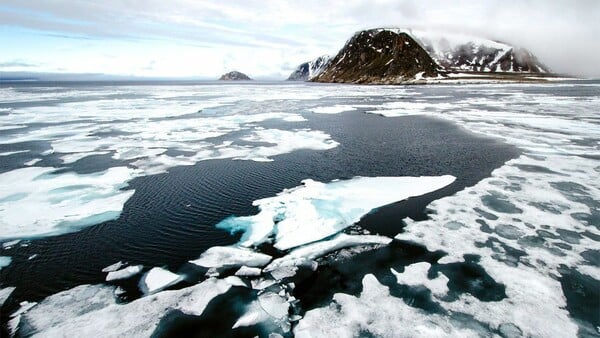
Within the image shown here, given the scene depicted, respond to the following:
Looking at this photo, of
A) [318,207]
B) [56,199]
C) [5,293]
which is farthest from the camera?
[56,199]

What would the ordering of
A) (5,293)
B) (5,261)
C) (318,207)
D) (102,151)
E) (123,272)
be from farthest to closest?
1. (102,151)
2. (318,207)
3. (5,261)
4. (123,272)
5. (5,293)

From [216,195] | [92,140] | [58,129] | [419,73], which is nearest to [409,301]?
[216,195]

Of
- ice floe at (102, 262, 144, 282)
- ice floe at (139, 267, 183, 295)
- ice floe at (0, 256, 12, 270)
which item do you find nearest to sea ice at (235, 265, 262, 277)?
ice floe at (139, 267, 183, 295)

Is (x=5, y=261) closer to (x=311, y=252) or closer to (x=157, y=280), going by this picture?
(x=157, y=280)

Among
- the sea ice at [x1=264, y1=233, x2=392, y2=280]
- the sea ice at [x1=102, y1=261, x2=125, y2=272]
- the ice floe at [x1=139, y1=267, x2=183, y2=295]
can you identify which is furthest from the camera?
the sea ice at [x1=102, y1=261, x2=125, y2=272]

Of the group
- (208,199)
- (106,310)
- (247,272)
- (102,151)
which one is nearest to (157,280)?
(106,310)

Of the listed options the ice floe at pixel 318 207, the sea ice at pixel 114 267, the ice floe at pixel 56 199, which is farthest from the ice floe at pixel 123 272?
the ice floe at pixel 56 199

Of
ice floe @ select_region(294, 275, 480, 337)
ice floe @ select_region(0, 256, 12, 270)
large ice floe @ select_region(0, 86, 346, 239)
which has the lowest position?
ice floe @ select_region(294, 275, 480, 337)

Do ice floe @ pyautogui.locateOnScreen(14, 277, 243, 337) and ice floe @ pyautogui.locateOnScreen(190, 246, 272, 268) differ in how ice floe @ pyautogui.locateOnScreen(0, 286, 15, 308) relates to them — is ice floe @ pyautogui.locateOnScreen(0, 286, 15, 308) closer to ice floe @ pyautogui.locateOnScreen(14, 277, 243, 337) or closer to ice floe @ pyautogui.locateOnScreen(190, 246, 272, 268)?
ice floe @ pyautogui.locateOnScreen(14, 277, 243, 337)
